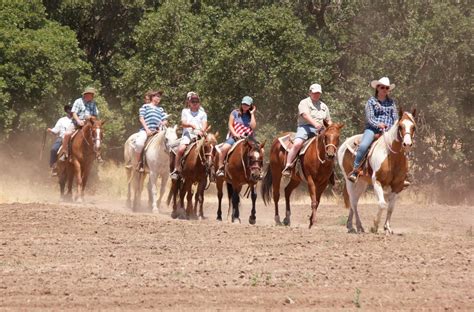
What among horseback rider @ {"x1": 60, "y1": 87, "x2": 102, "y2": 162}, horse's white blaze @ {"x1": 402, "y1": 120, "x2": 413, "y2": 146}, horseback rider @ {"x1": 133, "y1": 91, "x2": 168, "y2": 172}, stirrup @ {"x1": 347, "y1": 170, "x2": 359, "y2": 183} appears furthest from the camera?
horseback rider @ {"x1": 60, "y1": 87, "x2": 102, "y2": 162}

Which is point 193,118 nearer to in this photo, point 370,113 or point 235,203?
point 235,203

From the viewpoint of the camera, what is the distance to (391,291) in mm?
12703

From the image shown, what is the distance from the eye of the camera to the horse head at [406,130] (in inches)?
726

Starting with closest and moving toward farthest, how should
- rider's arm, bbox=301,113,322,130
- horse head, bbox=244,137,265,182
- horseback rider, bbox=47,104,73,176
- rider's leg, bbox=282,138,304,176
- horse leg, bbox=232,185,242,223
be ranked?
rider's arm, bbox=301,113,322,130, rider's leg, bbox=282,138,304,176, horse head, bbox=244,137,265,182, horse leg, bbox=232,185,242,223, horseback rider, bbox=47,104,73,176

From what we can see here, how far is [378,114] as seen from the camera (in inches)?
785

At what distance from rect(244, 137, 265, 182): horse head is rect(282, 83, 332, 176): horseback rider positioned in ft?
2.36

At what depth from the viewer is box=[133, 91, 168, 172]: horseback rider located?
26.6 m

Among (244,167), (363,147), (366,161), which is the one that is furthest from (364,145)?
(244,167)

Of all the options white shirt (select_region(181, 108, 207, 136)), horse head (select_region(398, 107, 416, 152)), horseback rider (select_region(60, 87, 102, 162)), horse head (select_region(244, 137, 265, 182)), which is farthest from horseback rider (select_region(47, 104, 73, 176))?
horse head (select_region(398, 107, 416, 152))

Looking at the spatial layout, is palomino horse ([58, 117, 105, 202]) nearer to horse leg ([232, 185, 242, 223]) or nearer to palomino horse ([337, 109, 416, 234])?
horse leg ([232, 185, 242, 223])

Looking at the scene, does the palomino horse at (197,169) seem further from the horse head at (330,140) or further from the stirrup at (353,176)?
the stirrup at (353,176)

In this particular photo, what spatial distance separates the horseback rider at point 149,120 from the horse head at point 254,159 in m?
4.40

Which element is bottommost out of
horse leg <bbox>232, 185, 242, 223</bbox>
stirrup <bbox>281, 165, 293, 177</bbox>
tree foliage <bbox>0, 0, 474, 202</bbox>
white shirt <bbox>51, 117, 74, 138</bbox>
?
horse leg <bbox>232, 185, 242, 223</bbox>

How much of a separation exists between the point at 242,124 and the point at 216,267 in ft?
29.7
